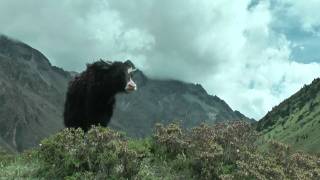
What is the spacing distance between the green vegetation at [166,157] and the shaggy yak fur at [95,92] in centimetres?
395

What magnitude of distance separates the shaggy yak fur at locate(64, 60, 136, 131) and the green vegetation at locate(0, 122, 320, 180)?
3.95 metres

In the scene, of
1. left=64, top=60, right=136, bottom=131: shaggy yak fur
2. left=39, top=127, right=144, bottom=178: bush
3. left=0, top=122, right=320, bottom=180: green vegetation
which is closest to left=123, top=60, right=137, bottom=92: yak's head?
left=64, top=60, right=136, bottom=131: shaggy yak fur

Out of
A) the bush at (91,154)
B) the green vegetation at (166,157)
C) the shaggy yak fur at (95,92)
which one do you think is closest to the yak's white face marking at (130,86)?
the shaggy yak fur at (95,92)

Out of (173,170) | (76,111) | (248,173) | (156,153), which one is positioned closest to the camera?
(248,173)

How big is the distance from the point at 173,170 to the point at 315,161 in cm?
415

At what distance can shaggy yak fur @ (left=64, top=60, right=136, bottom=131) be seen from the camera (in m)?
21.9

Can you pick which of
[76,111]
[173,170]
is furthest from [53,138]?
[76,111]

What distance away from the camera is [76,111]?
22.0 m

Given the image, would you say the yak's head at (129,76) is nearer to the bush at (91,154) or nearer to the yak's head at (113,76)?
the yak's head at (113,76)

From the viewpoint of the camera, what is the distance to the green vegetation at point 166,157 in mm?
14477

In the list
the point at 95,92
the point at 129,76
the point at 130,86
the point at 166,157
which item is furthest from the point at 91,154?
the point at 129,76

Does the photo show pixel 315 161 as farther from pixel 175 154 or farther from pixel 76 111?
pixel 76 111

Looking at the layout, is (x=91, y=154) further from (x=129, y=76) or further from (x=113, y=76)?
(x=129, y=76)

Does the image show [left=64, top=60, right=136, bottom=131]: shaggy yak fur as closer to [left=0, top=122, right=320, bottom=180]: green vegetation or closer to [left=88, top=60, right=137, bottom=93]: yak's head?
[left=88, top=60, right=137, bottom=93]: yak's head
